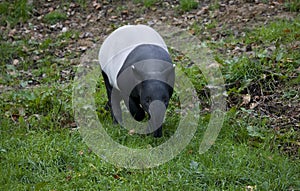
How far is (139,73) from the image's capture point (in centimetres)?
448

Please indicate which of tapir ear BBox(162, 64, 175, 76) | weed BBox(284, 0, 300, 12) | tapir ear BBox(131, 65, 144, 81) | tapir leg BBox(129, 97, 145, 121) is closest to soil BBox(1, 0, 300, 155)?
weed BBox(284, 0, 300, 12)

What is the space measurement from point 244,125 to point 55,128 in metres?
1.97

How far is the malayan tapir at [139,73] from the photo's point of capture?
4.42 metres

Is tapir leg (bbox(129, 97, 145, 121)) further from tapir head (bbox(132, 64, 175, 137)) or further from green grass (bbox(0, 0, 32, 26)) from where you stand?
green grass (bbox(0, 0, 32, 26))

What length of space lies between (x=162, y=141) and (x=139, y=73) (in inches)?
26.9

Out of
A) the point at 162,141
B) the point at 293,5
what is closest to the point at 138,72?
the point at 162,141

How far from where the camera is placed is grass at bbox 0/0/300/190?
393cm

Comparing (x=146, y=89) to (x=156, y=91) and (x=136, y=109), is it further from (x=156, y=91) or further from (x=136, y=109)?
(x=136, y=109)

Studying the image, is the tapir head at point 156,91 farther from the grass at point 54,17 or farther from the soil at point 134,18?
the grass at point 54,17

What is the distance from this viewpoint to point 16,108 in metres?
5.77

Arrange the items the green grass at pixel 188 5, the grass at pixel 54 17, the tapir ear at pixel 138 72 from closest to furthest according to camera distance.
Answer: the tapir ear at pixel 138 72
the green grass at pixel 188 5
the grass at pixel 54 17

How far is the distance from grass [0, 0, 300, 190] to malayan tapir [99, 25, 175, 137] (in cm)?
30


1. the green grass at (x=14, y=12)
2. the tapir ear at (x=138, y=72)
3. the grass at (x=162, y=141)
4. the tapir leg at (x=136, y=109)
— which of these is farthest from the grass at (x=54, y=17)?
the tapir ear at (x=138, y=72)

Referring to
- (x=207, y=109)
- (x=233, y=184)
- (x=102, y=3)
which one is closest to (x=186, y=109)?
(x=207, y=109)
